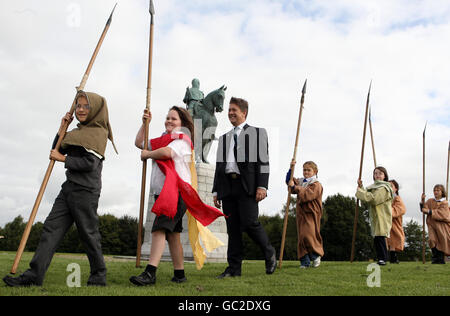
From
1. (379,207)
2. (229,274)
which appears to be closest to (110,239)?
(379,207)

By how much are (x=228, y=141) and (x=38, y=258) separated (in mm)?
2902

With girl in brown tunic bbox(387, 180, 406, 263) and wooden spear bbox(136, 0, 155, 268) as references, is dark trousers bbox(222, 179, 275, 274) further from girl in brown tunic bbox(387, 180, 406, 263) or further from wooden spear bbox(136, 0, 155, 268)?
girl in brown tunic bbox(387, 180, 406, 263)

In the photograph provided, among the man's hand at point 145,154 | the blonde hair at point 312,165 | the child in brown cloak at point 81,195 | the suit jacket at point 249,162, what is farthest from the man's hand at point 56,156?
the blonde hair at point 312,165

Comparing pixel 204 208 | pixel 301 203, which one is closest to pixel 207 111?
pixel 301 203

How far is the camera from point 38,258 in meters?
4.21

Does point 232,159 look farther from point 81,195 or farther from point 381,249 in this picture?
point 381,249

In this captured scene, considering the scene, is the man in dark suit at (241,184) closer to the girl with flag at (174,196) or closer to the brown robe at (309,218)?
the girl with flag at (174,196)

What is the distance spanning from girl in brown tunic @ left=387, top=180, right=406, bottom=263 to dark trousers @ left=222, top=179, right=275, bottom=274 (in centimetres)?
591

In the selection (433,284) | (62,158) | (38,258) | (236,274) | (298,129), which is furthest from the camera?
(298,129)

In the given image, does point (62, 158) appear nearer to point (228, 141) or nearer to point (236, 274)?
point (228, 141)

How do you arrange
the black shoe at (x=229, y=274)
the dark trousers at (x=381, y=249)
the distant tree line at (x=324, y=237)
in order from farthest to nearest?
the distant tree line at (x=324, y=237) → the dark trousers at (x=381, y=249) → the black shoe at (x=229, y=274)

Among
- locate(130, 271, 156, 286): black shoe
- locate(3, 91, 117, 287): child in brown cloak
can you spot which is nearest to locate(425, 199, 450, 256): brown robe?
locate(130, 271, 156, 286): black shoe

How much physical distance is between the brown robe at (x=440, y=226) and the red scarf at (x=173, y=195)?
338 inches

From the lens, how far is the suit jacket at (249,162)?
Answer: 225 inches
